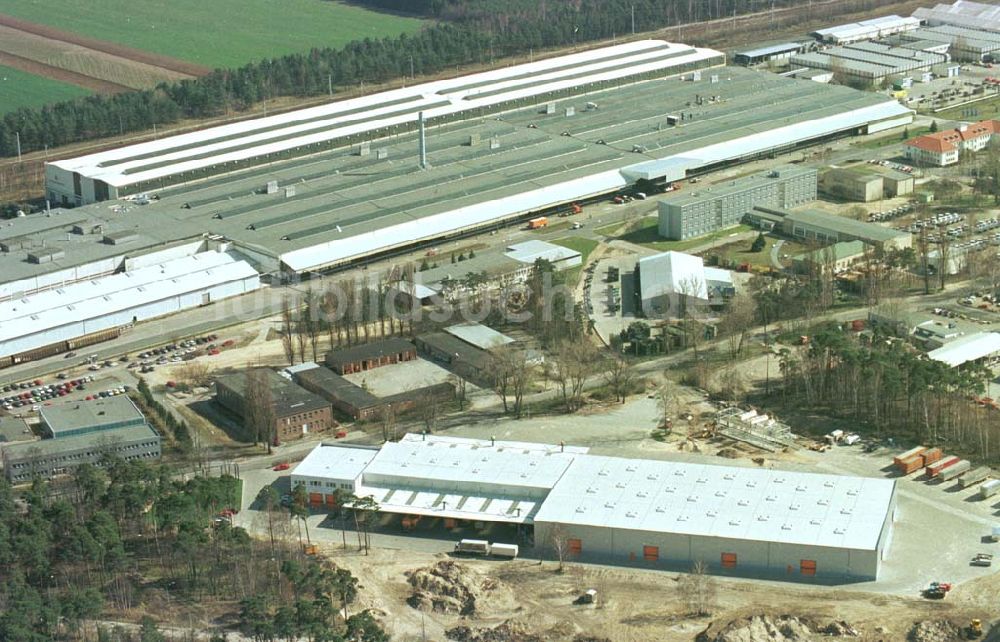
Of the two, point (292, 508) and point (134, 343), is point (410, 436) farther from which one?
point (134, 343)

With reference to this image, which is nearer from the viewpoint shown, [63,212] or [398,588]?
[398,588]

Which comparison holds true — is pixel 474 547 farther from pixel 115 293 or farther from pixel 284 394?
pixel 115 293

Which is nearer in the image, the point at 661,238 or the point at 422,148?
the point at 661,238

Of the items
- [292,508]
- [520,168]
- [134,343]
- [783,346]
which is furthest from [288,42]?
[292,508]

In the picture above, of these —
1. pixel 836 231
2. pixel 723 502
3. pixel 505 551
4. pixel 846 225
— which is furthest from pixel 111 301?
pixel 846 225

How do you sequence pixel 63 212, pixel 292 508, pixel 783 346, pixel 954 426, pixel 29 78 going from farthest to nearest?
pixel 29 78 → pixel 63 212 → pixel 783 346 → pixel 954 426 → pixel 292 508

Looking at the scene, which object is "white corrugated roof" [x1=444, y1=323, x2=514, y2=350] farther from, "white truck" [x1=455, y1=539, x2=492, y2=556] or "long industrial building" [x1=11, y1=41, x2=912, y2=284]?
"white truck" [x1=455, y1=539, x2=492, y2=556]
